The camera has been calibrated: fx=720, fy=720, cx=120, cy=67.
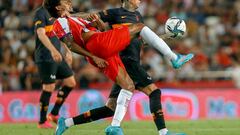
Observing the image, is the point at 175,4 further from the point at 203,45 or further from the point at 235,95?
the point at 235,95

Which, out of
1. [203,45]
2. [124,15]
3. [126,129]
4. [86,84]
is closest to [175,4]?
[203,45]

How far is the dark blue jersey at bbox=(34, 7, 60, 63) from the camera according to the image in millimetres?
13953

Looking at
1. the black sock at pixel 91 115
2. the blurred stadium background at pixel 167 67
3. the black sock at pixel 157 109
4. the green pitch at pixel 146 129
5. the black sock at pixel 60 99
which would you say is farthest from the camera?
the blurred stadium background at pixel 167 67

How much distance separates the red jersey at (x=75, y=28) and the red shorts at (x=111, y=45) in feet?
0.82

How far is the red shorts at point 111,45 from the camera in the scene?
34.6 feet

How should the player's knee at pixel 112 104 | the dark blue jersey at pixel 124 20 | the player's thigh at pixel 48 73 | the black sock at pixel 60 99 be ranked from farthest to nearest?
the black sock at pixel 60 99, the player's thigh at pixel 48 73, the dark blue jersey at pixel 124 20, the player's knee at pixel 112 104

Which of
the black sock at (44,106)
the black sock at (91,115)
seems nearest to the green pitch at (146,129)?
the black sock at (44,106)

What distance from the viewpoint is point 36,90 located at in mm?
20906

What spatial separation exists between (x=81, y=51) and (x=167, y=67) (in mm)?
11069

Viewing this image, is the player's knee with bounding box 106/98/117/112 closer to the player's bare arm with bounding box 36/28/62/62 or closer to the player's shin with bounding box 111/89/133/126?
Result: the player's shin with bounding box 111/89/133/126

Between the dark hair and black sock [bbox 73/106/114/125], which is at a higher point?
the dark hair

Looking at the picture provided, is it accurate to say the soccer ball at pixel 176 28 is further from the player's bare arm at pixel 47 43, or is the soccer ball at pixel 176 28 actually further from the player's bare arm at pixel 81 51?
the player's bare arm at pixel 47 43

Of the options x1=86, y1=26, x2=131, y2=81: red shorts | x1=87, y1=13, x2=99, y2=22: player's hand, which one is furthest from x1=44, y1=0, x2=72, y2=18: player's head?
x1=86, y1=26, x2=131, y2=81: red shorts

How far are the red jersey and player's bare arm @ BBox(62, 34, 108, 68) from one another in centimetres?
7
